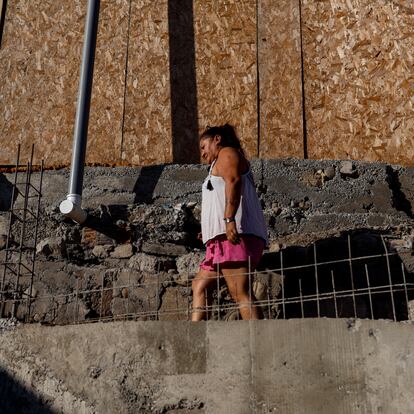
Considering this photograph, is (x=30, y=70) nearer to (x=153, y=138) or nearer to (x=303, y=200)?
(x=153, y=138)

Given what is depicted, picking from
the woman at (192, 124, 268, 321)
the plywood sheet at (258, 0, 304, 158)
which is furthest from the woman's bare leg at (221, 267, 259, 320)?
the plywood sheet at (258, 0, 304, 158)

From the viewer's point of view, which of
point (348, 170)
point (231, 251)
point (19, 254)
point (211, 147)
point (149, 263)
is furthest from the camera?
point (348, 170)

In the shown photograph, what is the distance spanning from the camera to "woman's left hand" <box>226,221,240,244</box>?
4.16 m

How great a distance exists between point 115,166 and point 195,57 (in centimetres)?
135

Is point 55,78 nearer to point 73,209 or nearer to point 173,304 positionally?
point 73,209

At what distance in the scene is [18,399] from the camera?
3.89 meters

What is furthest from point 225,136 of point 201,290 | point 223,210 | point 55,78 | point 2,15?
point 2,15

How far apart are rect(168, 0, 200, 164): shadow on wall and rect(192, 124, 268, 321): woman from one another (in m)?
2.07

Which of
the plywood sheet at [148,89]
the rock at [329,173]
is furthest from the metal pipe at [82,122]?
the rock at [329,173]

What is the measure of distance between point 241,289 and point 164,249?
159cm

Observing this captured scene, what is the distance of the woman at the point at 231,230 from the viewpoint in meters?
4.15

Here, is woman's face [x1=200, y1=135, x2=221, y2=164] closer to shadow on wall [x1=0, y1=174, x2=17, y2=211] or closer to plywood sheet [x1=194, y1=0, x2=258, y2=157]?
plywood sheet [x1=194, y1=0, x2=258, y2=157]

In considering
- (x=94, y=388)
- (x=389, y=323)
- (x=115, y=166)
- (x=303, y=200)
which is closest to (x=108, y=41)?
(x=115, y=166)

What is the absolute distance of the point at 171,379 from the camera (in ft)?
11.9
